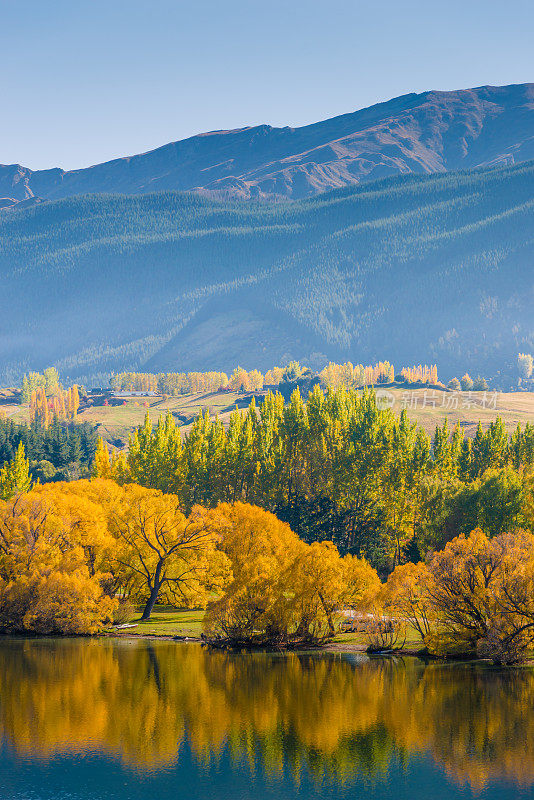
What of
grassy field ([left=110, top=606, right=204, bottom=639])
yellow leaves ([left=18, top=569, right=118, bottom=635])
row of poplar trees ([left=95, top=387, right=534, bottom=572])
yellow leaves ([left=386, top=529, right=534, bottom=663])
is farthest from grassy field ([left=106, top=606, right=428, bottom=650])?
row of poplar trees ([left=95, top=387, right=534, bottom=572])

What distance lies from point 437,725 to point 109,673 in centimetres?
2907

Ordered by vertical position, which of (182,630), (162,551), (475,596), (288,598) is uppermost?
(475,596)

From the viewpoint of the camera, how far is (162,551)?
107 m

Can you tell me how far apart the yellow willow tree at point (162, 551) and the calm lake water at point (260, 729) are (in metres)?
21.1

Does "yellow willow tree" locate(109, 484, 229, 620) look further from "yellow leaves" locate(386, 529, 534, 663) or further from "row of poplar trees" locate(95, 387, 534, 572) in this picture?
"yellow leaves" locate(386, 529, 534, 663)

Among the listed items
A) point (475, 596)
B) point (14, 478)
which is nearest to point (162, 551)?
point (475, 596)

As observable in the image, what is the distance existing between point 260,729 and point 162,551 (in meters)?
46.8

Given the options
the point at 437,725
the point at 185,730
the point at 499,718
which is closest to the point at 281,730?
the point at 185,730

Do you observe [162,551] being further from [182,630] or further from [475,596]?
[475,596]

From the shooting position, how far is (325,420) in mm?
150250

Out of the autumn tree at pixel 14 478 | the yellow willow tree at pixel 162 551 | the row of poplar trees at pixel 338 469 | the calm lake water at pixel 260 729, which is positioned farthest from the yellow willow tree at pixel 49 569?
the autumn tree at pixel 14 478

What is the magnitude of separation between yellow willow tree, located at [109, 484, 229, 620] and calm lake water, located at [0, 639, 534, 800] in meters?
21.1

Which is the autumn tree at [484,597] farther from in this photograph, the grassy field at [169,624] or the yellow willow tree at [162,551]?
the yellow willow tree at [162,551]

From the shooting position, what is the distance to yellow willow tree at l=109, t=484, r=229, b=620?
344ft
